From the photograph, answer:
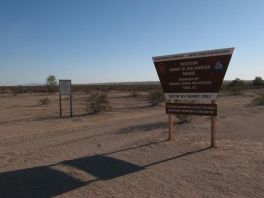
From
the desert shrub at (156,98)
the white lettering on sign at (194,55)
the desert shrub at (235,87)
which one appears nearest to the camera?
the white lettering on sign at (194,55)

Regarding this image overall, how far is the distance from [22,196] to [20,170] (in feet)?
5.69

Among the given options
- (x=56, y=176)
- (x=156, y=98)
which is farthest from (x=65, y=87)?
(x=56, y=176)

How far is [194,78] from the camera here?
10.3 meters

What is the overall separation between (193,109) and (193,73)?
977 mm

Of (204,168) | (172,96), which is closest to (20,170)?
(204,168)

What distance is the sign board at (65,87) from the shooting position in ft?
71.6

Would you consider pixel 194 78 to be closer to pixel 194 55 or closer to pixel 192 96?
pixel 192 96

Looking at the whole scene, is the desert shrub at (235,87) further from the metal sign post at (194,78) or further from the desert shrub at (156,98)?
the metal sign post at (194,78)

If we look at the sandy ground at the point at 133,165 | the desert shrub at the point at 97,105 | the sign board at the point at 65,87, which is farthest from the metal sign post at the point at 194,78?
the desert shrub at the point at 97,105

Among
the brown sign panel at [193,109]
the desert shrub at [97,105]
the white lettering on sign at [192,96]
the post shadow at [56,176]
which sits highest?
the white lettering on sign at [192,96]

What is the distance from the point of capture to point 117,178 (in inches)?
276

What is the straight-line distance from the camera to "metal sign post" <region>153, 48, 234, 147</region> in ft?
31.9

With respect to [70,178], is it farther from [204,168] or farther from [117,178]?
[204,168]

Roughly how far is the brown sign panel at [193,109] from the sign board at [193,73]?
195mm
